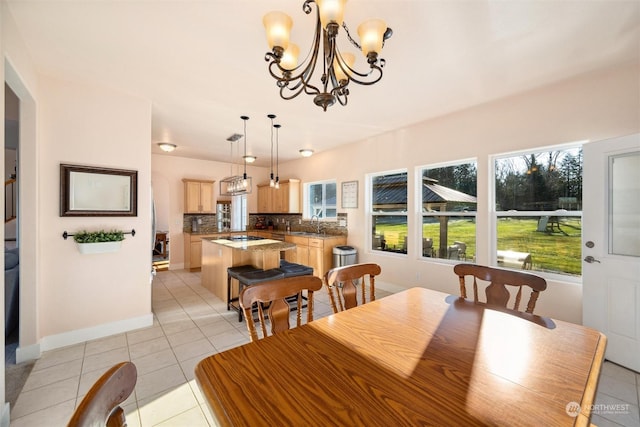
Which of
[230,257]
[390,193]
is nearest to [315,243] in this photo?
[390,193]

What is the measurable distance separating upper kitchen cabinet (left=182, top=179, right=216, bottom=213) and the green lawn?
5364 mm

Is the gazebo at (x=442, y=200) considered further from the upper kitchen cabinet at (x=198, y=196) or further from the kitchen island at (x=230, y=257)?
the upper kitchen cabinet at (x=198, y=196)

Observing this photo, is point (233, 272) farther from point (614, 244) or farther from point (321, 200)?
point (614, 244)

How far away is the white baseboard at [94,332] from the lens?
2543 millimetres

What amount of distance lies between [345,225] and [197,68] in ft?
11.9

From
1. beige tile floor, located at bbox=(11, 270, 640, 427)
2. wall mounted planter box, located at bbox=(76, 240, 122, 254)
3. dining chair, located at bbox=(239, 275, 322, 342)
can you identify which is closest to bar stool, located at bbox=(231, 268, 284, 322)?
beige tile floor, located at bbox=(11, 270, 640, 427)

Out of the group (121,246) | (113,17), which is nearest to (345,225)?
(121,246)

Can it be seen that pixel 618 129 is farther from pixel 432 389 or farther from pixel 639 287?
pixel 432 389

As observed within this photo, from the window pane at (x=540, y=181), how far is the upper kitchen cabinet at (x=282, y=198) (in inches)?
167

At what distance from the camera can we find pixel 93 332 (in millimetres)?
2744

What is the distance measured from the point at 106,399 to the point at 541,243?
384 centimetres

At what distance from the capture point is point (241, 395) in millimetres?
833

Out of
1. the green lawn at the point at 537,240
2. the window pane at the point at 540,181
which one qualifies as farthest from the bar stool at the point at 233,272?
the window pane at the point at 540,181

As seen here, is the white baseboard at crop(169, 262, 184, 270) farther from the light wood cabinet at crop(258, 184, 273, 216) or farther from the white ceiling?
the white ceiling
